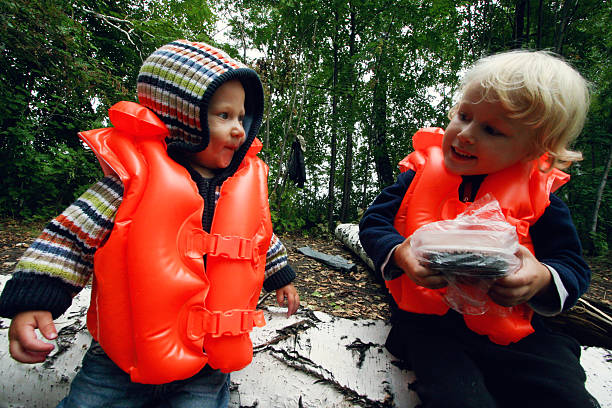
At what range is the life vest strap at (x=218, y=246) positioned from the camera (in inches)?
42.4

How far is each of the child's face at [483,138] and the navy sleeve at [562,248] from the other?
281 mm

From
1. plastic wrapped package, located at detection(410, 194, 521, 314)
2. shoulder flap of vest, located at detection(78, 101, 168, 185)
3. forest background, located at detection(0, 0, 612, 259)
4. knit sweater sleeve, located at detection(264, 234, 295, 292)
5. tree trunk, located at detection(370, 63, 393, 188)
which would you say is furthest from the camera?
tree trunk, located at detection(370, 63, 393, 188)

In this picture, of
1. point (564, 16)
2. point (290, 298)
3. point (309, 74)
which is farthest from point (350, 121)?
point (290, 298)

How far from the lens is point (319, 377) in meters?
1.29

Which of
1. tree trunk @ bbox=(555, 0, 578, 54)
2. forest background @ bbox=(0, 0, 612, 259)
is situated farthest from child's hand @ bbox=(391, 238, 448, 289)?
tree trunk @ bbox=(555, 0, 578, 54)

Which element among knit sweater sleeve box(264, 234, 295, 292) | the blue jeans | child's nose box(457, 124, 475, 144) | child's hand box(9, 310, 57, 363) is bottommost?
the blue jeans

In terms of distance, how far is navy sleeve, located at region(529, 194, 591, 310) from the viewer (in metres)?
1.07

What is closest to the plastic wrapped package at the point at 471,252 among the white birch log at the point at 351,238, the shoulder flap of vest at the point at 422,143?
the shoulder flap of vest at the point at 422,143

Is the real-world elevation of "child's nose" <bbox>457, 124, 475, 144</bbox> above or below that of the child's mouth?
above

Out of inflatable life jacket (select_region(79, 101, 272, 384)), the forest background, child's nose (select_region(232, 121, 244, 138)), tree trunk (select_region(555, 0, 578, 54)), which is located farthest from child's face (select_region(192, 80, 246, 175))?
tree trunk (select_region(555, 0, 578, 54))

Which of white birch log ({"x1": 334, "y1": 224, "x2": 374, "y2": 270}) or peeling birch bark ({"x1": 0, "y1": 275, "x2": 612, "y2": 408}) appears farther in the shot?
white birch log ({"x1": 334, "y1": 224, "x2": 374, "y2": 270})

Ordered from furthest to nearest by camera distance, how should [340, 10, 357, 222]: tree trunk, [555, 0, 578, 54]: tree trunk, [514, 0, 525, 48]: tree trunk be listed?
[340, 10, 357, 222]: tree trunk
[514, 0, 525, 48]: tree trunk
[555, 0, 578, 54]: tree trunk

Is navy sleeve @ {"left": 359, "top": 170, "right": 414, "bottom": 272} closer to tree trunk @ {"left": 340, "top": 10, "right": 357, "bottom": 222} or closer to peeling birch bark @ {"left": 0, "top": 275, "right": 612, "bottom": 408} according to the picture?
peeling birch bark @ {"left": 0, "top": 275, "right": 612, "bottom": 408}

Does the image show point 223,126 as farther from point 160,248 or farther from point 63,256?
point 63,256
